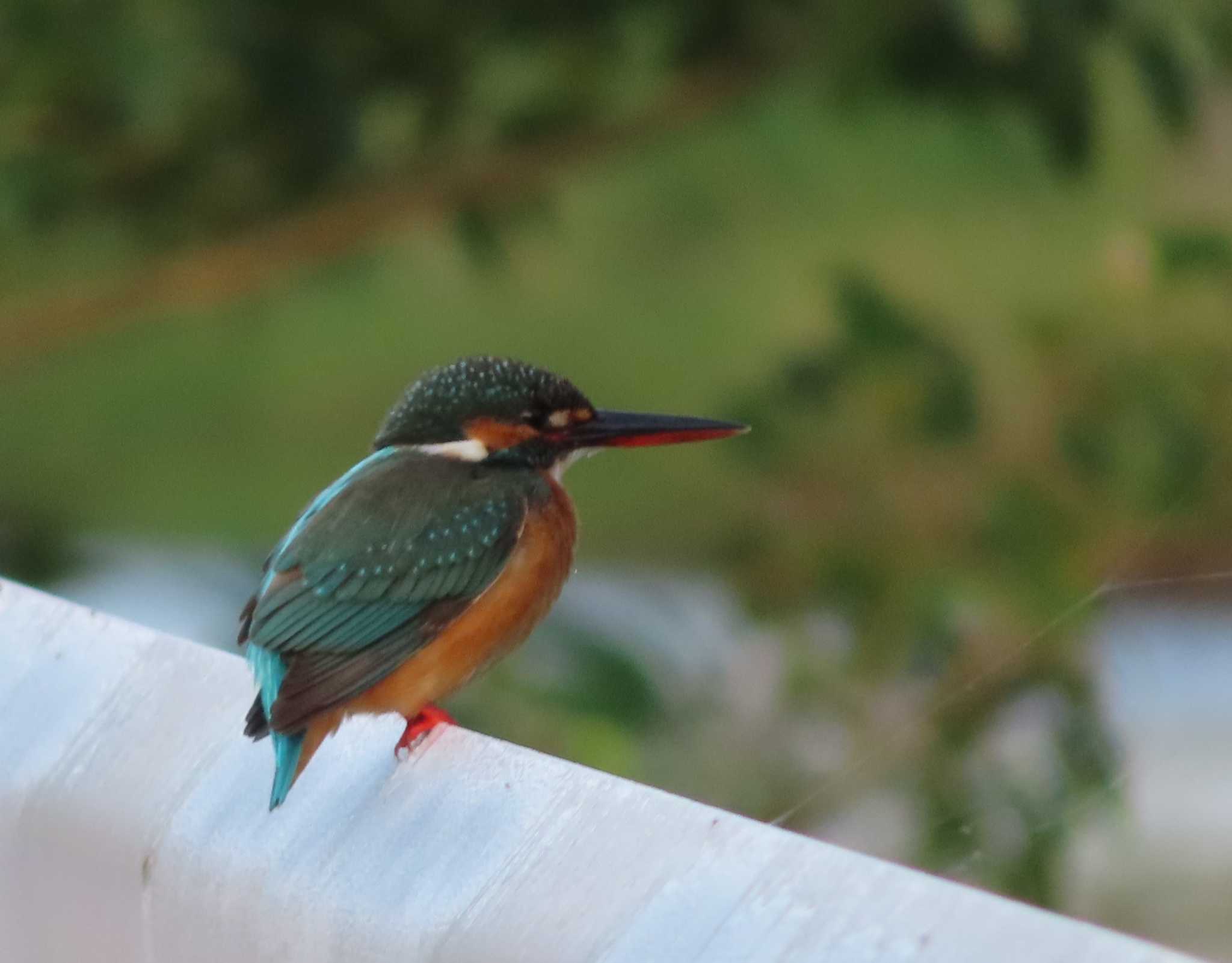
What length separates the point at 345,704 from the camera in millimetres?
1773

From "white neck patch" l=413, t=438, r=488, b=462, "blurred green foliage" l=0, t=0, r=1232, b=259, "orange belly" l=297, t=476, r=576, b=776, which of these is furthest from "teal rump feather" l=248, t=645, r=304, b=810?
"blurred green foliage" l=0, t=0, r=1232, b=259

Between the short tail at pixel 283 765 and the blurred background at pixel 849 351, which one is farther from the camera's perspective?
the blurred background at pixel 849 351

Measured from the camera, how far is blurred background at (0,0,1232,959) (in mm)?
2111

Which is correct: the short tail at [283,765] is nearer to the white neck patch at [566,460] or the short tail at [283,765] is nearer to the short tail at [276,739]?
the short tail at [276,739]

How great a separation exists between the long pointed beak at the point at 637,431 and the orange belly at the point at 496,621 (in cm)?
7

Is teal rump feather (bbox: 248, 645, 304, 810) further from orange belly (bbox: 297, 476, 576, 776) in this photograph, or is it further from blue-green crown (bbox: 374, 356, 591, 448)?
blue-green crown (bbox: 374, 356, 591, 448)

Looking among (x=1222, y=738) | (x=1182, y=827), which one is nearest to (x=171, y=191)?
(x=1222, y=738)

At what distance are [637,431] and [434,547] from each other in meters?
0.31

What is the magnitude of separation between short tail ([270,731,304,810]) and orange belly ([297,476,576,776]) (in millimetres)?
287

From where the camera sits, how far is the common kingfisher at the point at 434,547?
1.84 meters

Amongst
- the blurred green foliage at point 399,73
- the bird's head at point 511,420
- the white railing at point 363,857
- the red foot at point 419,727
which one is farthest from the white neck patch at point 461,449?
the blurred green foliage at point 399,73

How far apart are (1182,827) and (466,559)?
28.3 inches

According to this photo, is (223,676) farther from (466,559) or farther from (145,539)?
(145,539)

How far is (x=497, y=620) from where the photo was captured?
2.01 meters
